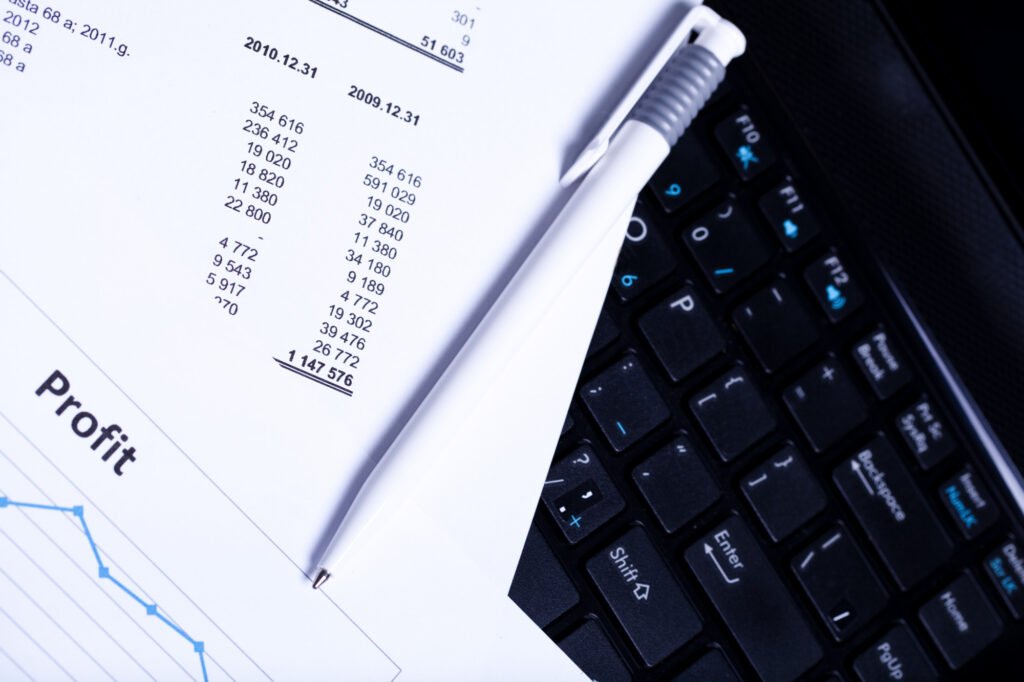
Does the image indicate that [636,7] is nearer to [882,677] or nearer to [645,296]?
[645,296]

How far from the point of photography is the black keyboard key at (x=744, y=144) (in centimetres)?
41

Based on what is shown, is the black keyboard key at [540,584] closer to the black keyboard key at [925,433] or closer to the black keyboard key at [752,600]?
the black keyboard key at [752,600]

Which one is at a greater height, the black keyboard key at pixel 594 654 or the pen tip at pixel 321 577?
the pen tip at pixel 321 577

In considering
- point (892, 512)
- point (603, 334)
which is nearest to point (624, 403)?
point (603, 334)

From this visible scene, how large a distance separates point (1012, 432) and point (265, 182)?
1.16 ft

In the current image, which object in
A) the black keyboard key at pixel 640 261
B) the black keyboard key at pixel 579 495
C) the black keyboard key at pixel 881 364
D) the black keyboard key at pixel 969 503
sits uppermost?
the black keyboard key at pixel 640 261

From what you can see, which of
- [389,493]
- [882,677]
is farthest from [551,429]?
[882,677]

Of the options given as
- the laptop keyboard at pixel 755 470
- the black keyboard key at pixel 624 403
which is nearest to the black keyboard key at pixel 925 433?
the laptop keyboard at pixel 755 470

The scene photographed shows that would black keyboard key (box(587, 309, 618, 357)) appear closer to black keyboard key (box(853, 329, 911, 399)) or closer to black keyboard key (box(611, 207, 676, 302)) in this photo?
black keyboard key (box(611, 207, 676, 302))

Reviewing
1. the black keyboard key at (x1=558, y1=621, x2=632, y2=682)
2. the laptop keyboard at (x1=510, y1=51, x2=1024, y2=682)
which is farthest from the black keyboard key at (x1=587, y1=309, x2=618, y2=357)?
the black keyboard key at (x1=558, y1=621, x2=632, y2=682)

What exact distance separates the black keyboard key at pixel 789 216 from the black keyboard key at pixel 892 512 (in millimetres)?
92

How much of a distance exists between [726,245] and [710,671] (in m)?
0.17

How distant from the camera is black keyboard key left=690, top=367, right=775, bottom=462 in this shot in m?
0.39

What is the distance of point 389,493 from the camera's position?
13.4 inches
